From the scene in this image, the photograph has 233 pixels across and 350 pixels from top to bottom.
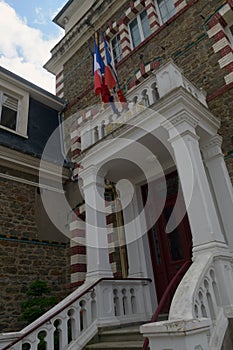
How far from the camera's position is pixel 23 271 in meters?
6.68

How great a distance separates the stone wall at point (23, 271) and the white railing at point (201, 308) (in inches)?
181

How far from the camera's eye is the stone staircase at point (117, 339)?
368cm

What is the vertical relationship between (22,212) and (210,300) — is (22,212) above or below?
above

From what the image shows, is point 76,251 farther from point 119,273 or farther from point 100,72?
point 100,72

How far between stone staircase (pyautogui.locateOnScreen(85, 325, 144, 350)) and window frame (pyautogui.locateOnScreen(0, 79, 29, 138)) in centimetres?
606

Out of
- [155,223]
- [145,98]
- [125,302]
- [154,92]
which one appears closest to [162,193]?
[155,223]

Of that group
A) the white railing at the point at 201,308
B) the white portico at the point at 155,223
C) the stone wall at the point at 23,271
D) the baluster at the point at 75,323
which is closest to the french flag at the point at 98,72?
the white portico at the point at 155,223

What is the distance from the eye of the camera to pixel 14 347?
3.62m

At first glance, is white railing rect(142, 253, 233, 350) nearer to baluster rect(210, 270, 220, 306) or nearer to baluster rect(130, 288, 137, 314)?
baluster rect(210, 270, 220, 306)

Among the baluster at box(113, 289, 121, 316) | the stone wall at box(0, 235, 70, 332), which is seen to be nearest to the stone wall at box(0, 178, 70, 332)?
the stone wall at box(0, 235, 70, 332)

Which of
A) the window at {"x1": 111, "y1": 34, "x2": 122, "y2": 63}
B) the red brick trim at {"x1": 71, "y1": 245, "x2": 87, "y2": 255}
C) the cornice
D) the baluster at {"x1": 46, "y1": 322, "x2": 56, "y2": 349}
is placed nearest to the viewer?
the baluster at {"x1": 46, "y1": 322, "x2": 56, "y2": 349}

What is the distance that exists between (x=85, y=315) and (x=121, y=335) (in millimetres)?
694

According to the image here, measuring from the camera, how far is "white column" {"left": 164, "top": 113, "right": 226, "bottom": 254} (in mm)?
3781

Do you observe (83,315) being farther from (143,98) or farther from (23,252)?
(143,98)
